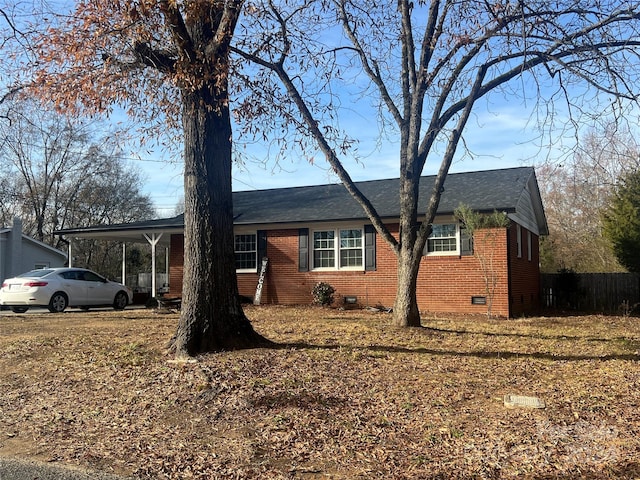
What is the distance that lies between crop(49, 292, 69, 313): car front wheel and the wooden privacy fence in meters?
16.6

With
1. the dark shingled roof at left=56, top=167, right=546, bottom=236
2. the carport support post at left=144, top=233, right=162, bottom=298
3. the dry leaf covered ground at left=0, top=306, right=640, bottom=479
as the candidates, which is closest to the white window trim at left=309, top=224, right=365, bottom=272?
the dark shingled roof at left=56, top=167, right=546, bottom=236

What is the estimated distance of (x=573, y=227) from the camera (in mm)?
30344

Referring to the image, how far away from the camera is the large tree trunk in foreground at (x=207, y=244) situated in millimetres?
6980

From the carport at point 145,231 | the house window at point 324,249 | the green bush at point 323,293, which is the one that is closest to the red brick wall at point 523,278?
the green bush at point 323,293

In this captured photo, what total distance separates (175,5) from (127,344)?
4.93 meters

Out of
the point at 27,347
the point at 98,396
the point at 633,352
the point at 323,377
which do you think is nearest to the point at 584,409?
the point at 323,377

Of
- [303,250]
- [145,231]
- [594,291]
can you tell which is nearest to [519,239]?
[594,291]

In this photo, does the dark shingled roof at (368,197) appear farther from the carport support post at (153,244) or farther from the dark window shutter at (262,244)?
the dark window shutter at (262,244)

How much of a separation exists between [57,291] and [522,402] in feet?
45.3

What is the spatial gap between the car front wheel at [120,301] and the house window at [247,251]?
12.5ft

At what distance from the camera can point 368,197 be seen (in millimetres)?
17594

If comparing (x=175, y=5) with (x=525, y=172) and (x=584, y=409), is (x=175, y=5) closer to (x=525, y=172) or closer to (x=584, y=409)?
(x=584, y=409)

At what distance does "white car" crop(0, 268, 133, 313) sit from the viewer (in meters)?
14.9

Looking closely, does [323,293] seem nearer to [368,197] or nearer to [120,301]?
[368,197]
